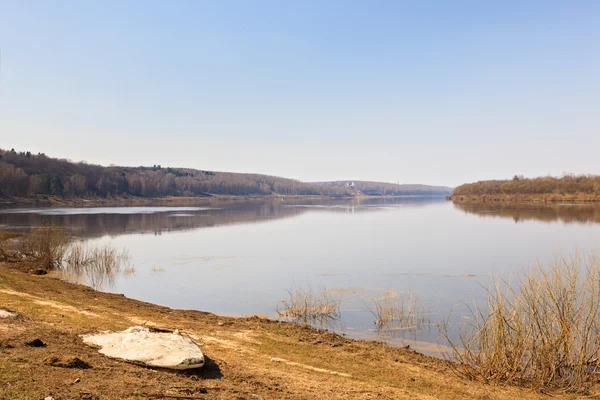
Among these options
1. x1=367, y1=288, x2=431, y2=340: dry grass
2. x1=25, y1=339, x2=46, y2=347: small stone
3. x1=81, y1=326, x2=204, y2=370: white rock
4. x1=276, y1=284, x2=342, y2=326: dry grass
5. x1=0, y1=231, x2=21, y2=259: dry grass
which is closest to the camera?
x1=81, y1=326, x2=204, y2=370: white rock

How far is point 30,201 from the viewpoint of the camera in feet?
340

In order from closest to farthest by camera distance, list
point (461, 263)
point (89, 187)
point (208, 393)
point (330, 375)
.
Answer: point (208, 393) → point (330, 375) → point (461, 263) → point (89, 187)

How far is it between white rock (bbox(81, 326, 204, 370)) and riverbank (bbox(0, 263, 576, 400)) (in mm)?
191

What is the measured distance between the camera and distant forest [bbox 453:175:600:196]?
354 ft

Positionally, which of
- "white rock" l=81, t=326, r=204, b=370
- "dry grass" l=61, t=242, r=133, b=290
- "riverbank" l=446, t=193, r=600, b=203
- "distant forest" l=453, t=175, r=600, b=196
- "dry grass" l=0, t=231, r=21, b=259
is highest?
"distant forest" l=453, t=175, r=600, b=196

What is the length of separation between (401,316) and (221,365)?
7840mm

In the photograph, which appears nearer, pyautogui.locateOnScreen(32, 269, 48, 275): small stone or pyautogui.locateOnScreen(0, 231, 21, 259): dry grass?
pyautogui.locateOnScreen(32, 269, 48, 275): small stone

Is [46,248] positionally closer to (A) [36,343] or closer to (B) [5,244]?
(B) [5,244]

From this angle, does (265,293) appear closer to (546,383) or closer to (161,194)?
(546,383)

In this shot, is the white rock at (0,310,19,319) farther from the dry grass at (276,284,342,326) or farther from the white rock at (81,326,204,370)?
the dry grass at (276,284,342,326)

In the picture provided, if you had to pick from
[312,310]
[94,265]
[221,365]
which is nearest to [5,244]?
[94,265]

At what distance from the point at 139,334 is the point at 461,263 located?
67.2 ft

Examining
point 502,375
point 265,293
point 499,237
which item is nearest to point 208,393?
point 502,375

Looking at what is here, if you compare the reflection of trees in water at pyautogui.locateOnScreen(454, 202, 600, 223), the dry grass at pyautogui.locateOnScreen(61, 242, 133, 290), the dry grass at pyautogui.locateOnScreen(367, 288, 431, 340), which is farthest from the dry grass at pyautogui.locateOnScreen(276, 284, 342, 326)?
the reflection of trees in water at pyautogui.locateOnScreen(454, 202, 600, 223)
